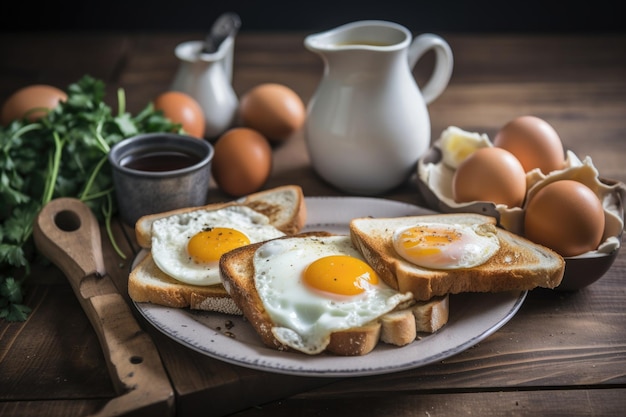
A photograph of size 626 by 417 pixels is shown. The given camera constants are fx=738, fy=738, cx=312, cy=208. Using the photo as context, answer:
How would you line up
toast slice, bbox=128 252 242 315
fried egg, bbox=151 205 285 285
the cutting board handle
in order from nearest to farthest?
the cutting board handle → toast slice, bbox=128 252 242 315 → fried egg, bbox=151 205 285 285

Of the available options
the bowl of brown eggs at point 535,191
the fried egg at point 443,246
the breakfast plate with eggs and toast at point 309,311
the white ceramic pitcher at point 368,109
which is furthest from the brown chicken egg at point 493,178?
the white ceramic pitcher at point 368,109

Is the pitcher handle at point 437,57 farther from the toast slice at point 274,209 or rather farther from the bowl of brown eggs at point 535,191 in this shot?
the toast slice at point 274,209

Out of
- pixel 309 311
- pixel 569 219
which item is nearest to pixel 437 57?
pixel 569 219

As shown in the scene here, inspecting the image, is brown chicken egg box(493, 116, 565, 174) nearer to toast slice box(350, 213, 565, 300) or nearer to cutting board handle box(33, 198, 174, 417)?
toast slice box(350, 213, 565, 300)

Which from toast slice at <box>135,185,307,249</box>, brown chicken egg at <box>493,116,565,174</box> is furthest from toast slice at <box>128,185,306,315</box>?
brown chicken egg at <box>493,116,565,174</box>

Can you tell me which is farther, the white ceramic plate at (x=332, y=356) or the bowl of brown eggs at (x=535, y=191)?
the bowl of brown eggs at (x=535, y=191)

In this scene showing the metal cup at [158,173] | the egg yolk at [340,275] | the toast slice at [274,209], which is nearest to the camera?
the egg yolk at [340,275]

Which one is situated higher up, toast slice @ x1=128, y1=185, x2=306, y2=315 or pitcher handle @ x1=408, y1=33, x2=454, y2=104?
pitcher handle @ x1=408, y1=33, x2=454, y2=104

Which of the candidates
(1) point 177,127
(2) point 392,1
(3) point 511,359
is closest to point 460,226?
(3) point 511,359
